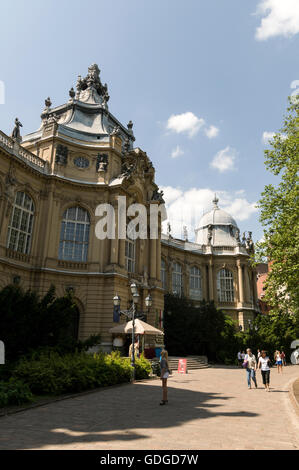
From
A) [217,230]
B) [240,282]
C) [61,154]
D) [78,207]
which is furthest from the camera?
[217,230]

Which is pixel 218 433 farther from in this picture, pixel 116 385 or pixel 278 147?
pixel 278 147

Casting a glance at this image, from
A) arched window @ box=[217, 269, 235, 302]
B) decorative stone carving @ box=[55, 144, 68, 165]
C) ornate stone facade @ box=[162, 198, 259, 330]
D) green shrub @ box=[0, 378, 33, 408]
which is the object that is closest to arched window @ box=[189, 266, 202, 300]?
ornate stone facade @ box=[162, 198, 259, 330]

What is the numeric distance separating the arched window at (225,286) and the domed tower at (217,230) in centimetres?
520

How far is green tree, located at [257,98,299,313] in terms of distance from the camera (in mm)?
20562

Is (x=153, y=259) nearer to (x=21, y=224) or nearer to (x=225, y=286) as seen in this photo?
(x=21, y=224)

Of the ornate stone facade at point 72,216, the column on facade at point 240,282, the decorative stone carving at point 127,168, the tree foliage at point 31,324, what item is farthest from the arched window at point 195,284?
the tree foliage at point 31,324

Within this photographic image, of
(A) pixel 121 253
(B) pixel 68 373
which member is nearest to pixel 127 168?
(A) pixel 121 253

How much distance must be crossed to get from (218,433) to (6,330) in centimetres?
918

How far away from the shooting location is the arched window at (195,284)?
5200cm

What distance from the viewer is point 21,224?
26.9 meters

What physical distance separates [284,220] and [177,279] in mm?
31012

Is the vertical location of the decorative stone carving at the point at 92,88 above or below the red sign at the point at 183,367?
above

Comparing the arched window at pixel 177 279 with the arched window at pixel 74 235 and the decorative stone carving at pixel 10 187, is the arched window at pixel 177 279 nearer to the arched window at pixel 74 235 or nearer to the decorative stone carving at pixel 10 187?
the arched window at pixel 74 235
